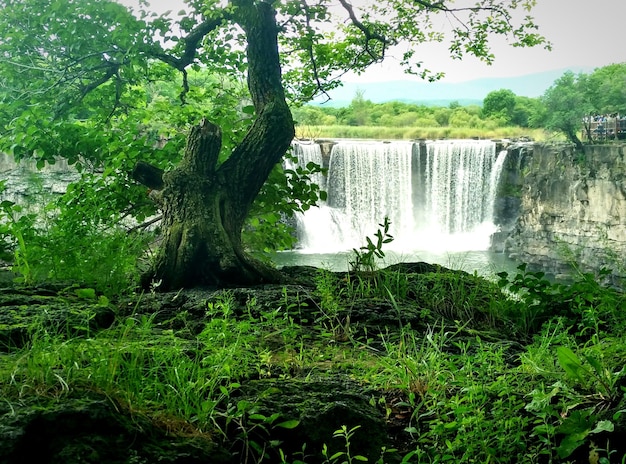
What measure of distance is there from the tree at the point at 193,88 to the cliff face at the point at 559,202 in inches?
420

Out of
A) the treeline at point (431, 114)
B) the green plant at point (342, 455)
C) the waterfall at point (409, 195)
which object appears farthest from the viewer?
the treeline at point (431, 114)

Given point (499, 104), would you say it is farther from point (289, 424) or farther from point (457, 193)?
point (289, 424)

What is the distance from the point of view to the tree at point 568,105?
14953 millimetres

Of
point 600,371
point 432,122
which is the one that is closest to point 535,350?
point 600,371

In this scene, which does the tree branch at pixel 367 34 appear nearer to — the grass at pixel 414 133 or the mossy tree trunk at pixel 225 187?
the mossy tree trunk at pixel 225 187

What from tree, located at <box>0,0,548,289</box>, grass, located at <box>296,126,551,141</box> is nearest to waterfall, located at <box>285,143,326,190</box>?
grass, located at <box>296,126,551,141</box>

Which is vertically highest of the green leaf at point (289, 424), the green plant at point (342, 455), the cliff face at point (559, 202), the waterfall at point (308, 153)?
the waterfall at point (308, 153)

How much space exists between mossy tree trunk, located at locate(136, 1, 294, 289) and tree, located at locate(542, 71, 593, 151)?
13.1 metres

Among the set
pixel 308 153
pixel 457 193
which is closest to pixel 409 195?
pixel 457 193

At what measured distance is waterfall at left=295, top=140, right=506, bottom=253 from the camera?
14023 mm

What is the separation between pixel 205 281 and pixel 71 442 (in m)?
1.60

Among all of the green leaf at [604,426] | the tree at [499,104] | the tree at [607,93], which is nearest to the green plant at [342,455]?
the green leaf at [604,426]

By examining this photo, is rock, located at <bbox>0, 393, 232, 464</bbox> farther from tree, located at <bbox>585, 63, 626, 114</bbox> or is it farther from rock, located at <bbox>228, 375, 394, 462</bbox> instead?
tree, located at <bbox>585, 63, 626, 114</bbox>

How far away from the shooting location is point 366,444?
1.20m
